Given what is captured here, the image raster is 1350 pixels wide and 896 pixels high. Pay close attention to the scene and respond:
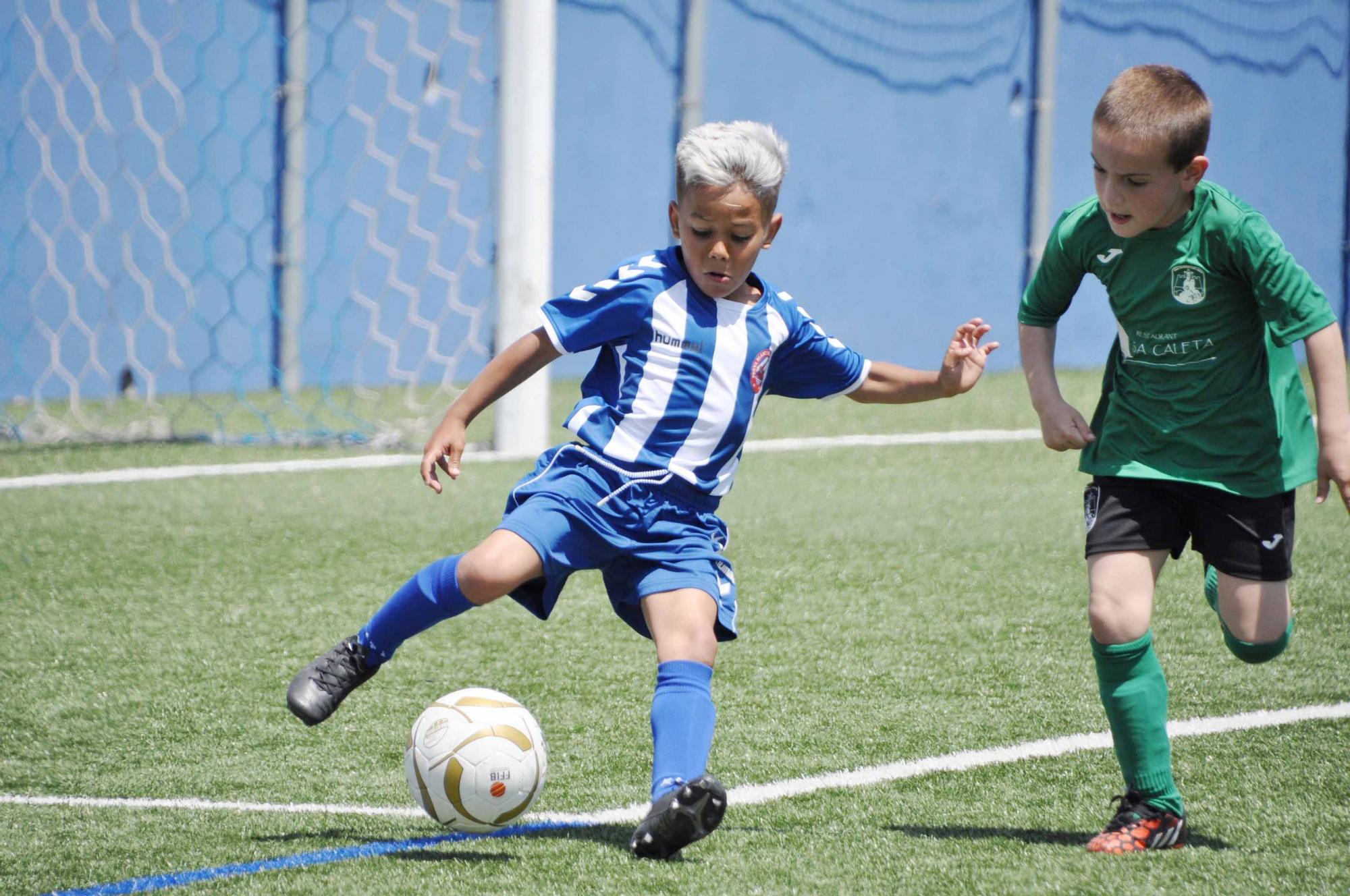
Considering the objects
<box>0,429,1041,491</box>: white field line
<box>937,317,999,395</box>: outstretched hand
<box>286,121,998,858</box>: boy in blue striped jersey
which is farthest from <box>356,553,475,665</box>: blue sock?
<box>0,429,1041,491</box>: white field line

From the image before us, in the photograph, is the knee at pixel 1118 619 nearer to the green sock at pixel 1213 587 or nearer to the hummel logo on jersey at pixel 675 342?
the green sock at pixel 1213 587

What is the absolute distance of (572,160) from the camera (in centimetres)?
904

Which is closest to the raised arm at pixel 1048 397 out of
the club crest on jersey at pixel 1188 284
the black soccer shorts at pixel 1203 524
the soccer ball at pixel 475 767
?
the black soccer shorts at pixel 1203 524

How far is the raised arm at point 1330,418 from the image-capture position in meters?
2.50

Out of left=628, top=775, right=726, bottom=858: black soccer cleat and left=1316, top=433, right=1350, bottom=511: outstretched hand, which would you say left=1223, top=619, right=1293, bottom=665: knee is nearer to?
left=1316, top=433, right=1350, bottom=511: outstretched hand

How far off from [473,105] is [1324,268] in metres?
6.74

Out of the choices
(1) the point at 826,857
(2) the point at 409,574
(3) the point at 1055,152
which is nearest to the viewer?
(1) the point at 826,857

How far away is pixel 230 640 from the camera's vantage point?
3992 millimetres

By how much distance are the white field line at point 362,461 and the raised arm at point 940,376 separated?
3.74 meters

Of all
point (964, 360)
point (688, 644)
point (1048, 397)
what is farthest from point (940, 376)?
point (688, 644)

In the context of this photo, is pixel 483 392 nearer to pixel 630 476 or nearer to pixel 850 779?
pixel 630 476

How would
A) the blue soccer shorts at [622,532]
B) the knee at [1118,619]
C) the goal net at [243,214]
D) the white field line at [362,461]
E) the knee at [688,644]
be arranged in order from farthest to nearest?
the goal net at [243,214], the white field line at [362,461], the blue soccer shorts at [622,532], the knee at [688,644], the knee at [1118,619]

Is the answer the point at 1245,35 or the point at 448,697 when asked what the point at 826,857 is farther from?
the point at 1245,35

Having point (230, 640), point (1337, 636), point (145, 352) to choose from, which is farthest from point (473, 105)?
point (1337, 636)
